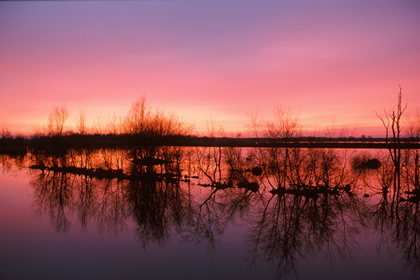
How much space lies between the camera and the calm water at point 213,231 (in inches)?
363

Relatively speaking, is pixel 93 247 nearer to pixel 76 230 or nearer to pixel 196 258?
pixel 76 230

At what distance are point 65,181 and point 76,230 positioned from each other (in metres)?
15.7

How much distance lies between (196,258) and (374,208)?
11618mm

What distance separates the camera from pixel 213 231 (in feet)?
42.7

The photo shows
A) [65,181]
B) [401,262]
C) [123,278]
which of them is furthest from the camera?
[65,181]

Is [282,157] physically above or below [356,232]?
above

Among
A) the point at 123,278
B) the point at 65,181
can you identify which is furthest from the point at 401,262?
the point at 65,181

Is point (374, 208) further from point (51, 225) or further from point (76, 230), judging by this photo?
point (51, 225)

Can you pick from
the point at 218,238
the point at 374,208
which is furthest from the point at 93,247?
the point at 374,208

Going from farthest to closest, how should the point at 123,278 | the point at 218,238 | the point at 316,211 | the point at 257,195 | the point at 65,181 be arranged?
the point at 65,181
the point at 257,195
the point at 316,211
the point at 218,238
the point at 123,278

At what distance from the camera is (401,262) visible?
32.1ft

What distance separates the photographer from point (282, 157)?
20062 millimetres

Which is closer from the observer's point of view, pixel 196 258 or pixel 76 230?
pixel 196 258

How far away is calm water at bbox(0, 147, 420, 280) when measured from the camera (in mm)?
9227
